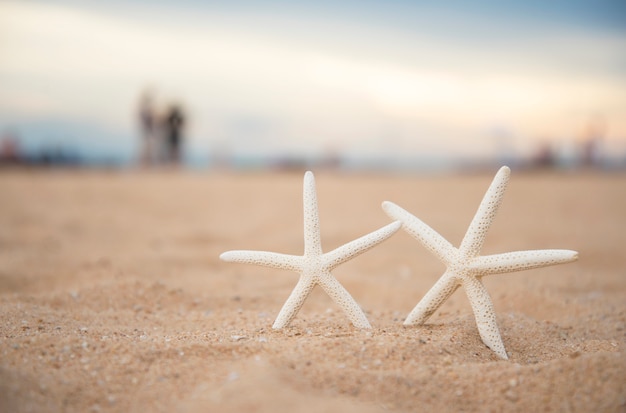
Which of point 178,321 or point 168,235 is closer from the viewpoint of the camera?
point 178,321

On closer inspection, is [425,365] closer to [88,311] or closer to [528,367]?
[528,367]

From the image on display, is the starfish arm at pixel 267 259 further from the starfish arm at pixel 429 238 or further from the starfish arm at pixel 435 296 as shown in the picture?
the starfish arm at pixel 435 296

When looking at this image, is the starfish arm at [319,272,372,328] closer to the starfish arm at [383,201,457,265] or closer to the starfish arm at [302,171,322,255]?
the starfish arm at [302,171,322,255]

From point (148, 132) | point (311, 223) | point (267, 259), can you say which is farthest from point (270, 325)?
point (148, 132)

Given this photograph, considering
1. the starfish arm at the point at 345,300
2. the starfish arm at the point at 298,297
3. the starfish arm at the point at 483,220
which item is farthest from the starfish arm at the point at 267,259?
the starfish arm at the point at 483,220

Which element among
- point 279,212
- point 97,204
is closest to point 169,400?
point 279,212

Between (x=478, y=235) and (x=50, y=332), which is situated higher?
(x=478, y=235)

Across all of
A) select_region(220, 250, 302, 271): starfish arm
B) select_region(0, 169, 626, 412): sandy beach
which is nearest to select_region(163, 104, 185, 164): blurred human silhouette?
select_region(0, 169, 626, 412): sandy beach
